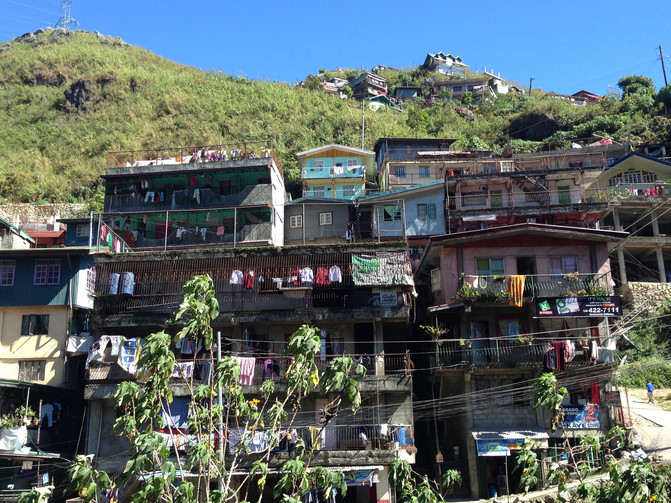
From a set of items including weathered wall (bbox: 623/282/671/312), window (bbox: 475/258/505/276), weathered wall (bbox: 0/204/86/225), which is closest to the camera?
window (bbox: 475/258/505/276)

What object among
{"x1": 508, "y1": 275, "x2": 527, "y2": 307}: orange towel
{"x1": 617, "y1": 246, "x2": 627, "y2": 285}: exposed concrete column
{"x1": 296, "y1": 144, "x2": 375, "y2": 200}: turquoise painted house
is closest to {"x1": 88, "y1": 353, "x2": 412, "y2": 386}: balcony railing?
{"x1": 508, "y1": 275, "x2": 527, "y2": 307}: orange towel

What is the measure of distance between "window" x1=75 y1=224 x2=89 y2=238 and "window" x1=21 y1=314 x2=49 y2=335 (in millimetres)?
6706

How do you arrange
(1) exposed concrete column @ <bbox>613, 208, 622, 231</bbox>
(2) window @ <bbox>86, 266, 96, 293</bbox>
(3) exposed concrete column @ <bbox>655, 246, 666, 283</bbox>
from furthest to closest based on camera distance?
(1) exposed concrete column @ <bbox>613, 208, 622, 231</bbox>
(3) exposed concrete column @ <bbox>655, 246, 666, 283</bbox>
(2) window @ <bbox>86, 266, 96, 293</bbox>

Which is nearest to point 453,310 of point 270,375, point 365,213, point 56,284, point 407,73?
point 270,375

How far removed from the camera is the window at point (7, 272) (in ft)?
111

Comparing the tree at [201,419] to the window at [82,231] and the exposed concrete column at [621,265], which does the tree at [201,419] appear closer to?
the window at [82,231]

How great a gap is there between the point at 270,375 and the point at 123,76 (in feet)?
225

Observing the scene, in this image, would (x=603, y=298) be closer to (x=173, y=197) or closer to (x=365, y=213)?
(x=365, y=213)

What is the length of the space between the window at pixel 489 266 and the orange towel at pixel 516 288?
162 centimetres

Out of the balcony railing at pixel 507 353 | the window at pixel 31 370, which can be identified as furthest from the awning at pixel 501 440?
the window at pixel 31 370

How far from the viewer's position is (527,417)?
30.2 metres

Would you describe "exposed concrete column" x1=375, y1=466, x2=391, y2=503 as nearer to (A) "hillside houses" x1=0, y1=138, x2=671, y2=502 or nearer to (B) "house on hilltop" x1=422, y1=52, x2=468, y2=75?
(A) "hillside houses" x1=0, y1=138, x2=671, y2=502

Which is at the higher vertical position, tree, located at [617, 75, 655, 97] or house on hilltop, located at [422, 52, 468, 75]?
house on hilltop, located at [422, 52, 468, 75]

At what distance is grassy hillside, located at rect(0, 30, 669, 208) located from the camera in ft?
219
